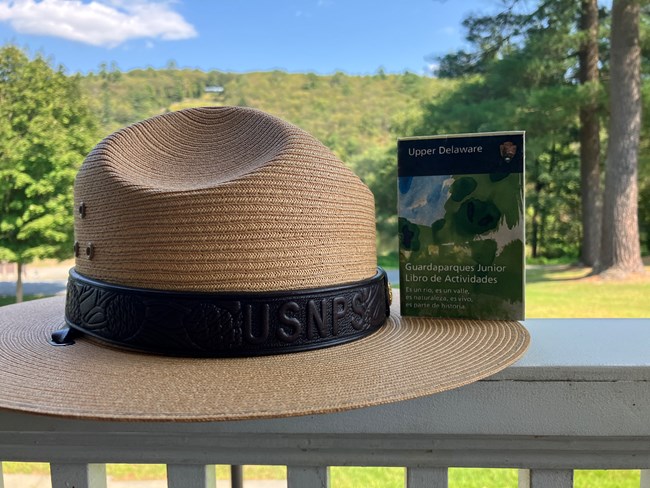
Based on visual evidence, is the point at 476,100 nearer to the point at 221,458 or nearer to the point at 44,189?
the point at 44,189

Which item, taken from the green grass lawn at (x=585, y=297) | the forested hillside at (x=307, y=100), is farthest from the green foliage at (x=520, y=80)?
the green grass lawn at (x=585, y=297)

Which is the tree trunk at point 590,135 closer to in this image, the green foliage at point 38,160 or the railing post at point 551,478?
the green foliage at point 38,160

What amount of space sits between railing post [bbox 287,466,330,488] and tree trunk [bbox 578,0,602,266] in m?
6.87

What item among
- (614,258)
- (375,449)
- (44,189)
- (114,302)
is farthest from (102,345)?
(614,258)

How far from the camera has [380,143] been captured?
368 inches

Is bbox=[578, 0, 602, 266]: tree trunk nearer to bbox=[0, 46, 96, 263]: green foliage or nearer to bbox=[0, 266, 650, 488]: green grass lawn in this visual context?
bbox=[0, 266, 650, 488]: green grass lawn

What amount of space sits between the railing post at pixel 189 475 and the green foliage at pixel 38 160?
6006 mm


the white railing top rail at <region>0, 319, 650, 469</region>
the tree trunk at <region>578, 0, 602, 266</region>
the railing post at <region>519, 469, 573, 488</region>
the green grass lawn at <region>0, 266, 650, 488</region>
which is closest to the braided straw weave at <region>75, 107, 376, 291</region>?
the white railing top rail at <region>0, 319, 650, 469</region>

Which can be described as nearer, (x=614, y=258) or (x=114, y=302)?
(x=114, y=302)

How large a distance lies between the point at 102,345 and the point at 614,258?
23.4ft

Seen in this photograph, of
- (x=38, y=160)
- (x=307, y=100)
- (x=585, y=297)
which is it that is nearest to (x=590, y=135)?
(x=585, y=297)

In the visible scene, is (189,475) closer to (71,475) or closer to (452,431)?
(71,475)

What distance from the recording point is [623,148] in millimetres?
6051

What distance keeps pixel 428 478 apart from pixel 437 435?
54 mm
